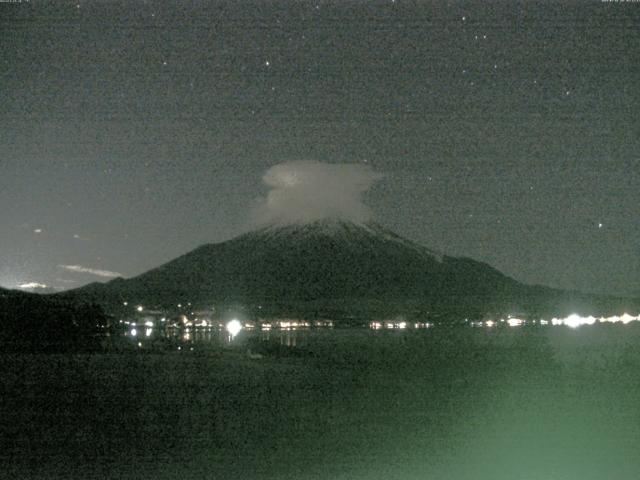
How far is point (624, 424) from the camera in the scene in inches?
704

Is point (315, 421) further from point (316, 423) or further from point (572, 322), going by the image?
point (572, 322)

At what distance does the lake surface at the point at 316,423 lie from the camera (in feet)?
42.4

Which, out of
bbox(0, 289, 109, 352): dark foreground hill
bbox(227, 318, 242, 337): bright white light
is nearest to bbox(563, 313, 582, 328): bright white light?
bbox(227, 318, 242, 337): bright white light

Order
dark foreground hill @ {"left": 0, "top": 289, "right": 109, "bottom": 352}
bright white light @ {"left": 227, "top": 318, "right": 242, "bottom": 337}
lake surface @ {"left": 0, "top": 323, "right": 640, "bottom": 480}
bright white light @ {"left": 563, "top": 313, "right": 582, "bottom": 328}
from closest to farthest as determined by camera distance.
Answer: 1. lake surface @ {"left": 0, "top": 323, "right": 640, "bottom": 480}
2. dark foreground hill @ {"left": 0, "top": 289, "right": 109, "bottom": 352}
3. bright white light @ {"left": 227, "top": 318, "right": 242, "bottom": 337}
4. bright white light @ {"left": 563, "top": 313, "right": 582, "bottom": 328}

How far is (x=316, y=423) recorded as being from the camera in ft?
58.4

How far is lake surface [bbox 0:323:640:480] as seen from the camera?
12.9 m

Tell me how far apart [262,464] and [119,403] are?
8706mm

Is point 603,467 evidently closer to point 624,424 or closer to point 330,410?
point 624,424

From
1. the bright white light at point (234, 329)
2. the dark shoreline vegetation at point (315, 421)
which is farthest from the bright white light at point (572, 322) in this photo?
the dark shoreline vegetation at point (315, 421)

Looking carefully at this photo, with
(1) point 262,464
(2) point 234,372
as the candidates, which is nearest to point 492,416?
(1) point 262,464

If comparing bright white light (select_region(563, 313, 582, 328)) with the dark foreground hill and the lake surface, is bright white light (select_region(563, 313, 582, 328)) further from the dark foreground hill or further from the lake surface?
the lake surface

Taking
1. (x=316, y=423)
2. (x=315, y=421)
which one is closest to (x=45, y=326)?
(x=315, y=421)

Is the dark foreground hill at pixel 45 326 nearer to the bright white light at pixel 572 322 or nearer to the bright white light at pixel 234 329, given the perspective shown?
the bright white light at pixel 234 329

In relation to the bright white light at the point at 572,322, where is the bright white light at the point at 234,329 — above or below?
below
